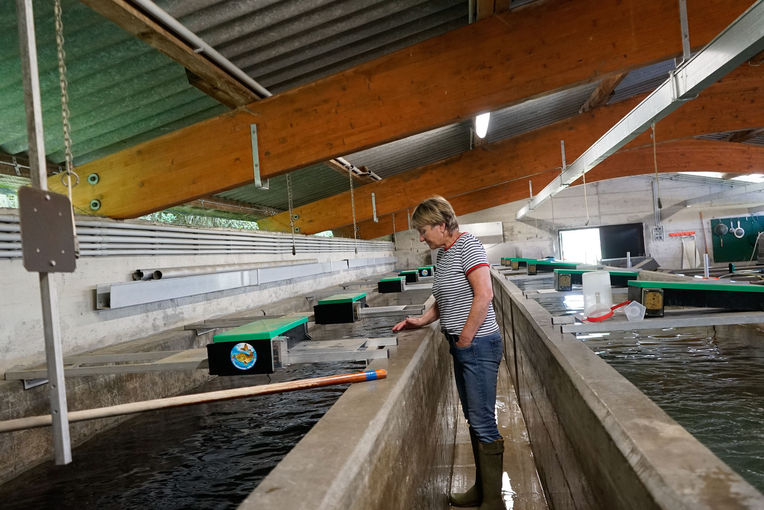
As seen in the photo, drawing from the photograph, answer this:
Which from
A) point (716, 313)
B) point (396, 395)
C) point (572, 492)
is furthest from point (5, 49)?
point (716, 313)

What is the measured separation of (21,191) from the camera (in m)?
1.35

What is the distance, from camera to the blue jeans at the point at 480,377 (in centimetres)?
265

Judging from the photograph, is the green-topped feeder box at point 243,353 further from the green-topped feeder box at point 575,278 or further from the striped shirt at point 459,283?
the green-topped feeder box at point 575,278

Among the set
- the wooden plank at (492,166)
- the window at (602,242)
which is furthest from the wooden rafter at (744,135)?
the window at (602,242)

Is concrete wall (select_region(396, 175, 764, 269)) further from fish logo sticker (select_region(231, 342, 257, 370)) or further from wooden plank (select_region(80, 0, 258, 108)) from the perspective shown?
fish logo sticker (select_region(231, 342, 257, 370))

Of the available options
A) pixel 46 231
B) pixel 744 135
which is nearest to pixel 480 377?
pixel 46 231

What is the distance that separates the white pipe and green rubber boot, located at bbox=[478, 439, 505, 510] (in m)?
3.31

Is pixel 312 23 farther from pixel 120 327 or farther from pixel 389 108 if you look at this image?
pixel 120 327

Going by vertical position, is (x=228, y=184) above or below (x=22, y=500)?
above

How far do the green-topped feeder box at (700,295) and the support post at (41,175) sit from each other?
3.15 metres

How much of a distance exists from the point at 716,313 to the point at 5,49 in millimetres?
4965

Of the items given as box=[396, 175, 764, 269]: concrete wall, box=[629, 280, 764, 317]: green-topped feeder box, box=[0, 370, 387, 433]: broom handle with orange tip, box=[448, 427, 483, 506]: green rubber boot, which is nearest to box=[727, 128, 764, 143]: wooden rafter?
box=[396, 175, 764, 269]: concrete wall

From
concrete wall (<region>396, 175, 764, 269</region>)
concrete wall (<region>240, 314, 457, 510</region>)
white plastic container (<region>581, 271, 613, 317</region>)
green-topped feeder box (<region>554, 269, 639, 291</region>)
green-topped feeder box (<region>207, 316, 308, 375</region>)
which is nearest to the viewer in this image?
concrete wall (<region>240, 314, 457, 510</region>)

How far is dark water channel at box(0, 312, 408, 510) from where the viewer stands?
2.04 m
